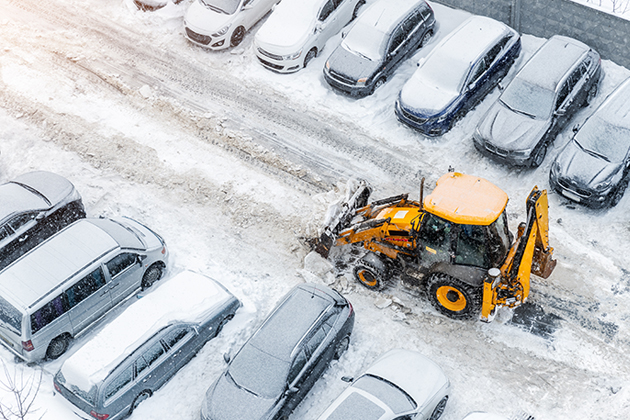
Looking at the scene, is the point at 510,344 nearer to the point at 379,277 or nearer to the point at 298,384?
the point at 379,277

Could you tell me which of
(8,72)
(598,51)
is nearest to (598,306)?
Answer: (598,51)

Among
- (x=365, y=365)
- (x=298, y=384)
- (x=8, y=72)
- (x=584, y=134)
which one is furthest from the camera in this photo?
(x=8, y=72)

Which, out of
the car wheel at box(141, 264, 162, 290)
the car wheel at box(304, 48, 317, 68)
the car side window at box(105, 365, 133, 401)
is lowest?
the car wheel at box(141, 264, 162, 290)

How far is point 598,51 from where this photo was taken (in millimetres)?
16172

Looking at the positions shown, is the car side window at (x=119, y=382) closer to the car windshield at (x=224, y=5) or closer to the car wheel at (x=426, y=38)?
the car windshield at (x=224, y=5)

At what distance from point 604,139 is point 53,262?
37.9 ft

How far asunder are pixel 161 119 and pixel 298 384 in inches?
330

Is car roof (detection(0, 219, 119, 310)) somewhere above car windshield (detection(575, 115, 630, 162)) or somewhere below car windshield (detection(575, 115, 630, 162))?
below

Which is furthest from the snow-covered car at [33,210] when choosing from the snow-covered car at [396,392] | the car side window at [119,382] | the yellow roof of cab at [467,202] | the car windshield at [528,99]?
the car windshield at [528,99]

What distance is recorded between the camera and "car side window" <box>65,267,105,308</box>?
1147cm

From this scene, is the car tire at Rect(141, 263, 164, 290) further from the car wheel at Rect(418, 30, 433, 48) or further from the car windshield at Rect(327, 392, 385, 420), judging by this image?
the car wheel at Rect(418, 30, 433, 48)

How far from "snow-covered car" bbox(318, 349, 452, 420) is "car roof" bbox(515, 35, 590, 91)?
300 inches

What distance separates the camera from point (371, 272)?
12156 millimetres

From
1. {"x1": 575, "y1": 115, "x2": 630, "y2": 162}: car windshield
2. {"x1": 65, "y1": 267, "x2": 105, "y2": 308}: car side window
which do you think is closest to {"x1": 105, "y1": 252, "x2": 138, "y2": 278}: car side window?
{"x1": 65, "y1": 267, "x2": 105, "y2": 308}: car side window
